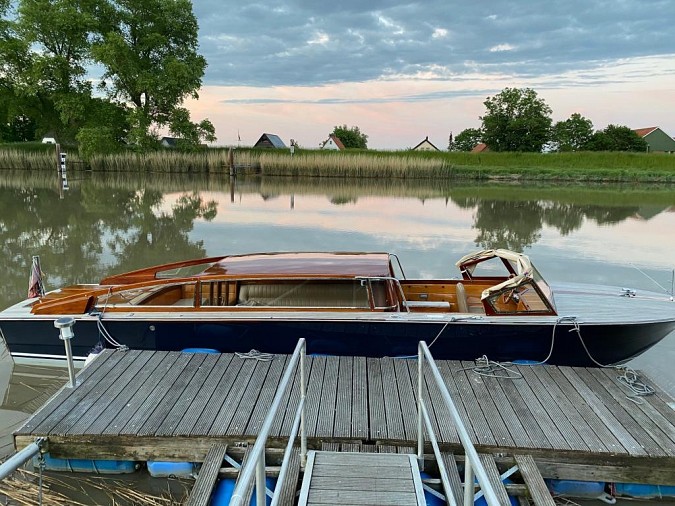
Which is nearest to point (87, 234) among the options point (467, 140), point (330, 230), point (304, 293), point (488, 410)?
point (330, 230)

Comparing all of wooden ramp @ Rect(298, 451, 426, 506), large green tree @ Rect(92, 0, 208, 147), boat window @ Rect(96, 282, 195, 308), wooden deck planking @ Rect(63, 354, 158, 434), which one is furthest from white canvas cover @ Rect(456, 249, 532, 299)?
large green tree @ Rect(92, 0, 208, 147)

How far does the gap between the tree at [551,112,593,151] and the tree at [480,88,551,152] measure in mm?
5109

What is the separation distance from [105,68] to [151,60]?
379cm

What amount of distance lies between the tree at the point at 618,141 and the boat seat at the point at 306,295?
207 ft

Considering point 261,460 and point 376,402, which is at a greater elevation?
point 261,460

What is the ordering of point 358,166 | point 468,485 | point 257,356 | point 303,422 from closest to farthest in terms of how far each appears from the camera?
point 468,485, point 303,422, point 257,356, point 358,166

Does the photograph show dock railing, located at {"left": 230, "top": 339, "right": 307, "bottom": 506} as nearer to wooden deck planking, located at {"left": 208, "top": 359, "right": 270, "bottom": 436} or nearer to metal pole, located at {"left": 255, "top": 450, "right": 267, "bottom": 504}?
metal pole, located at {"left": 255, "top": 450, "right": 267, "bottom": 504}

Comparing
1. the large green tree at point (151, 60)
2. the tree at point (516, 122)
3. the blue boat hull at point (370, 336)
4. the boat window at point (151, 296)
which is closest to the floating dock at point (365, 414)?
the blue boat hull at point (370, 336)

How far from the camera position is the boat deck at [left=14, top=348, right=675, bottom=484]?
375 centimetres

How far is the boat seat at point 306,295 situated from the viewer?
19.1 feet

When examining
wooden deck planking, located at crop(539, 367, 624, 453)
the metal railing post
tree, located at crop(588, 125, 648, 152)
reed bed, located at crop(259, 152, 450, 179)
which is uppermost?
tree, located at crop(588, 125, 648, 152)

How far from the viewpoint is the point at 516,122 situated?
5509cm

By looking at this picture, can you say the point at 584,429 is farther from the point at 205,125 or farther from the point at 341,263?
the point at 205,125

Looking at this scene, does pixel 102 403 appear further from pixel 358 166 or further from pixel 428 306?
pixel 358 166
